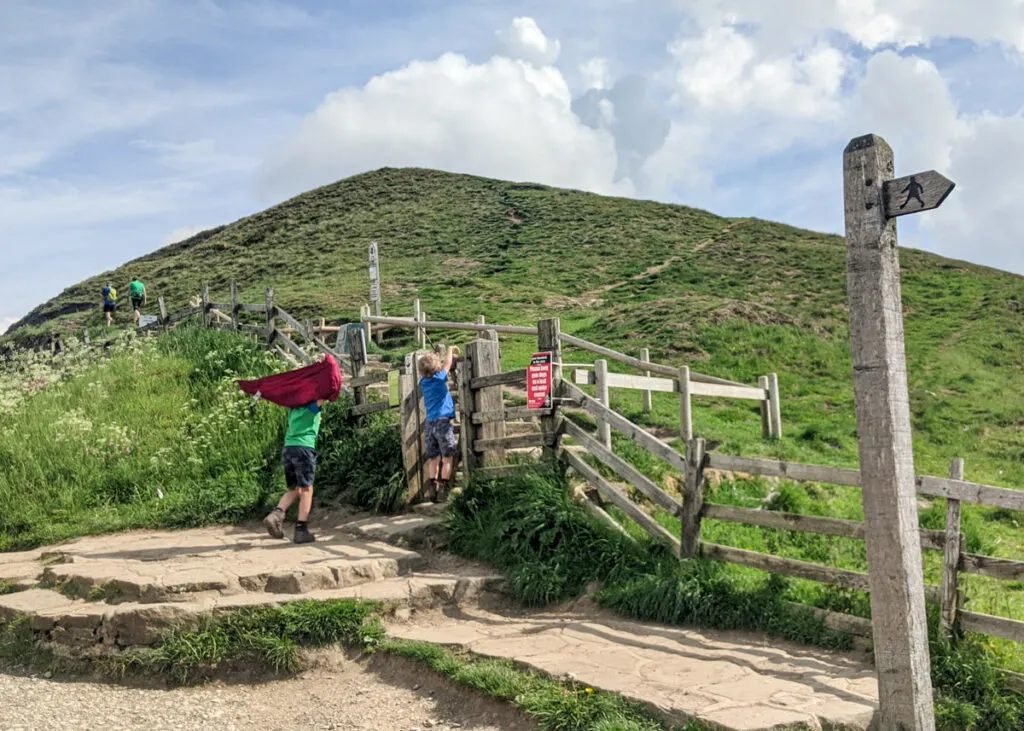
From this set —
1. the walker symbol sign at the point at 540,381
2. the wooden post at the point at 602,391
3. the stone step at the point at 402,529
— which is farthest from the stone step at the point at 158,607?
the wooden post at the point at 602,391

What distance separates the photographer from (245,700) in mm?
5887

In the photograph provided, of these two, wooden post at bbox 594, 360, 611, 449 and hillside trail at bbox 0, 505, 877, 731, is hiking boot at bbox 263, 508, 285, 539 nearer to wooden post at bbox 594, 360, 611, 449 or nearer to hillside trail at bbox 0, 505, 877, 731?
hillside trail at bbox 0, 505, 877, 731

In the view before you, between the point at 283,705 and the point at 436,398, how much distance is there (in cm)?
424

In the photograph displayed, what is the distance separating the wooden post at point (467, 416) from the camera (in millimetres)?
9547

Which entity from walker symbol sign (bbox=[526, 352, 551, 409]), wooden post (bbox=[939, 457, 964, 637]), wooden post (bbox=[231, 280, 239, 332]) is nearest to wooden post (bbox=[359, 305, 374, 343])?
wooden post (bbox=[231, 280, 239, 332])

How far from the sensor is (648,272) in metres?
33.3

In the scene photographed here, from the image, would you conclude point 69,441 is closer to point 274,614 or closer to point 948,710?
A: point 274,614

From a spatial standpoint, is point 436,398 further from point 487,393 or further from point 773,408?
point 773,408

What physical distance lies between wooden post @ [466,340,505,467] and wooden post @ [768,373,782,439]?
5.26 meters

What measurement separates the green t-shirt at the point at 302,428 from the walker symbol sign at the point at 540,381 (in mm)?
2126

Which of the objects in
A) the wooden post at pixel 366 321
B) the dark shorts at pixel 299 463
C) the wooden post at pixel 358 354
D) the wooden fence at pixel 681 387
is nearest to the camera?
the dark shorts at pixel 299 463

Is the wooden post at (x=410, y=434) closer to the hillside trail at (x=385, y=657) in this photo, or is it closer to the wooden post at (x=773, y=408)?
the hillside trail at (x=385, y=657)

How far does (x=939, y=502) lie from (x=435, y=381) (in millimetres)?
6221

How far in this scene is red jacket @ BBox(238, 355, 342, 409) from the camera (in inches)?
336
